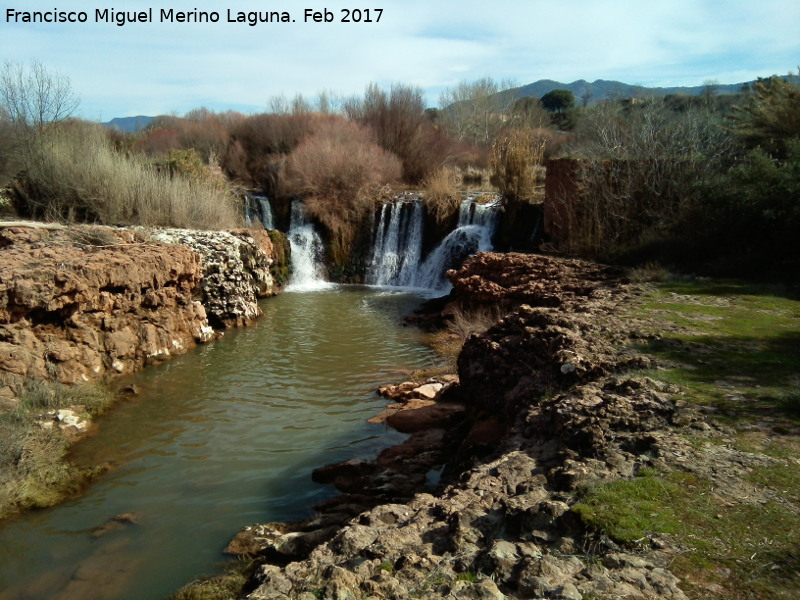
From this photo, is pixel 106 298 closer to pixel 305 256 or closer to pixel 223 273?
pixel 223 273

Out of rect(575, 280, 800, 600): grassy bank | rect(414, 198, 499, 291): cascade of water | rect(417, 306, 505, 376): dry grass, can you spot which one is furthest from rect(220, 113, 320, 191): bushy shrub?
rect(575, 280, 800, 600): grassy bank

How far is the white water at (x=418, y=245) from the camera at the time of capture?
59.8 feet

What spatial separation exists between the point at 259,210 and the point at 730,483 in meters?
20.3

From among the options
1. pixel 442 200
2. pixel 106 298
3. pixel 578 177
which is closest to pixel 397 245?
pixel 442 200

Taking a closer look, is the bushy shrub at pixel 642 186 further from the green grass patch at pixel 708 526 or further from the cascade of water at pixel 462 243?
the green grass patch at pixel 708 526

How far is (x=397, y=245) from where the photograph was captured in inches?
808

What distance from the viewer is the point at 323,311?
15688 mm

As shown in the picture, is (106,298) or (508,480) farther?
(106,298)

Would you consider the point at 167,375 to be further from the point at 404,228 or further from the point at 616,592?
the point at 404,228

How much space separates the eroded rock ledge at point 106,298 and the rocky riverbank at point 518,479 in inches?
202

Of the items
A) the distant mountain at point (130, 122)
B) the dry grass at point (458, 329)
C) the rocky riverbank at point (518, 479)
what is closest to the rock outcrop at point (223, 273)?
the dry grass at point (458, 329)

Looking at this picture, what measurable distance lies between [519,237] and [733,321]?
418 inches

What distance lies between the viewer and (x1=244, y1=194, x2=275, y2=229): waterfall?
21734 millimetres

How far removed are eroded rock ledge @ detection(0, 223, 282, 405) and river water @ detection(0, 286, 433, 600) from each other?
2.38 ft
